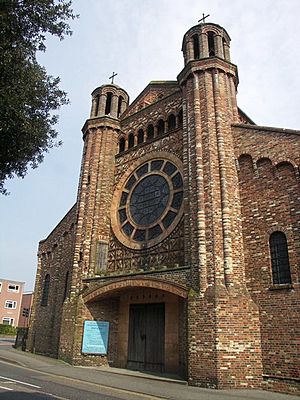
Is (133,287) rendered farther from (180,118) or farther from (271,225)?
(180,118)

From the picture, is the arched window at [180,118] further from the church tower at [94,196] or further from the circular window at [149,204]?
the church tower at [94,196]

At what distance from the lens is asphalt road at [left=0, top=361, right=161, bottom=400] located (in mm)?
9133

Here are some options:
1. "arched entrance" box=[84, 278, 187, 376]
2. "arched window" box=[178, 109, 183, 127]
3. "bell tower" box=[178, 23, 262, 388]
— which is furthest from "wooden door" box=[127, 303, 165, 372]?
"arched window" box=[178, 109, 183, 127]

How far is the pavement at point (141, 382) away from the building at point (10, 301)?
155 feet

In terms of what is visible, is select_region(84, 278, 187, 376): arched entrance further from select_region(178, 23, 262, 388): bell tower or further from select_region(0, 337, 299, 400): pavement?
select_region(178, 23, 262, 388): bell tower

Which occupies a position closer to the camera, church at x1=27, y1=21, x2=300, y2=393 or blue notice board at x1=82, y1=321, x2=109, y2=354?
church at x1=27, y1=21, x2=300, y2=393

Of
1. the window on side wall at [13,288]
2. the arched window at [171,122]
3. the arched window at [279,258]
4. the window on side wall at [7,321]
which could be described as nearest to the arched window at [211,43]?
the arched window at [171,122]

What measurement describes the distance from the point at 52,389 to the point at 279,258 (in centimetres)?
868

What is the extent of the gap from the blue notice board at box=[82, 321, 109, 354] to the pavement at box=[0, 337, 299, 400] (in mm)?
871

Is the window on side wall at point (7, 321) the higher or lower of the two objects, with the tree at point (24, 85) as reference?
lower

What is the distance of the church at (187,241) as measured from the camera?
39.9 ft

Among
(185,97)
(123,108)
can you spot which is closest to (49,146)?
(185,97)

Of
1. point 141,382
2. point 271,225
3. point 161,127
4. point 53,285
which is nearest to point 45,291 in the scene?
point 53,285

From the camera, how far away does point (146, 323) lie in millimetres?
16438
